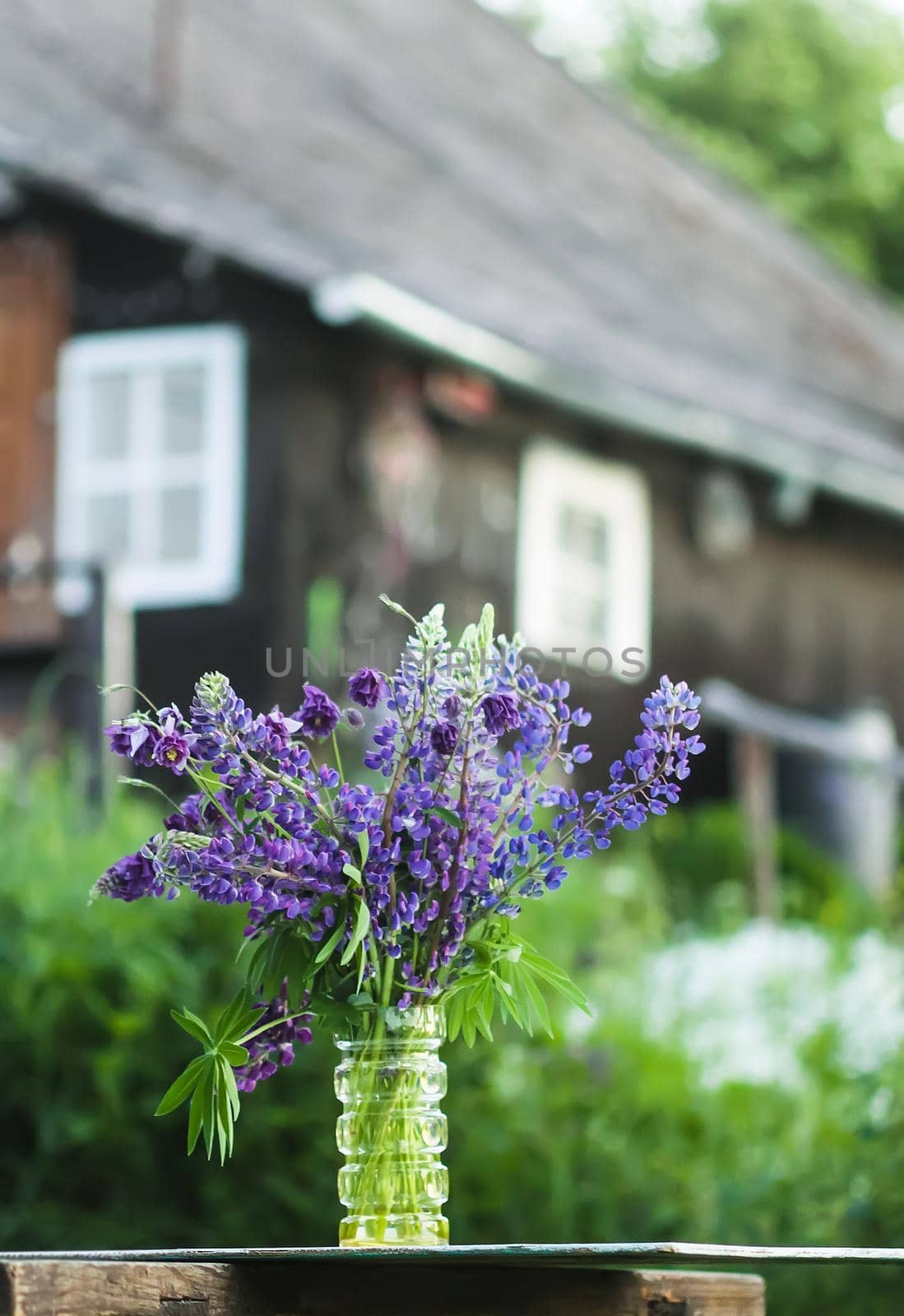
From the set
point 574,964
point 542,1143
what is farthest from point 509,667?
point 574,964

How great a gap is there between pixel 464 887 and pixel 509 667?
0.24 m

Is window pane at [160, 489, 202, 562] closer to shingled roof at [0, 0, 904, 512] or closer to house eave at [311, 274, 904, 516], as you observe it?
house eave at [311, 274, 904, 516]

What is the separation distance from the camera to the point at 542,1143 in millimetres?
5078

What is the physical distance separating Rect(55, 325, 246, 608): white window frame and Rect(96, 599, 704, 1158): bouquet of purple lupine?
7.89 metres

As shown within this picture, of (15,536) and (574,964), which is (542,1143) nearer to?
(574,964)

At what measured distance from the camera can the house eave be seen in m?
9.48

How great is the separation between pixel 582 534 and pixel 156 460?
306cm

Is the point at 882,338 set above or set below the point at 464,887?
above

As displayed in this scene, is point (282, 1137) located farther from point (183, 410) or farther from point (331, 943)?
point (183, 410)

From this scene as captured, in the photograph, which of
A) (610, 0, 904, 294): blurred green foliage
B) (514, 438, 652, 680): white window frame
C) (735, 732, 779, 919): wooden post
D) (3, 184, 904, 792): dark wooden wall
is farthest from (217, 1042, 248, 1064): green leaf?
(610, 0, 904, 294): blurred green foliage

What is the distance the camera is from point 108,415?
10.3 meters

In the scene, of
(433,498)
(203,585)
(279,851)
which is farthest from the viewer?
(433,498)

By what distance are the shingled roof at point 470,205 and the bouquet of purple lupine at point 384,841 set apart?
7299 mm

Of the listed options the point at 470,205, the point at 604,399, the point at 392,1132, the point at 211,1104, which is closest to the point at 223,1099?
the point at 211,1104
